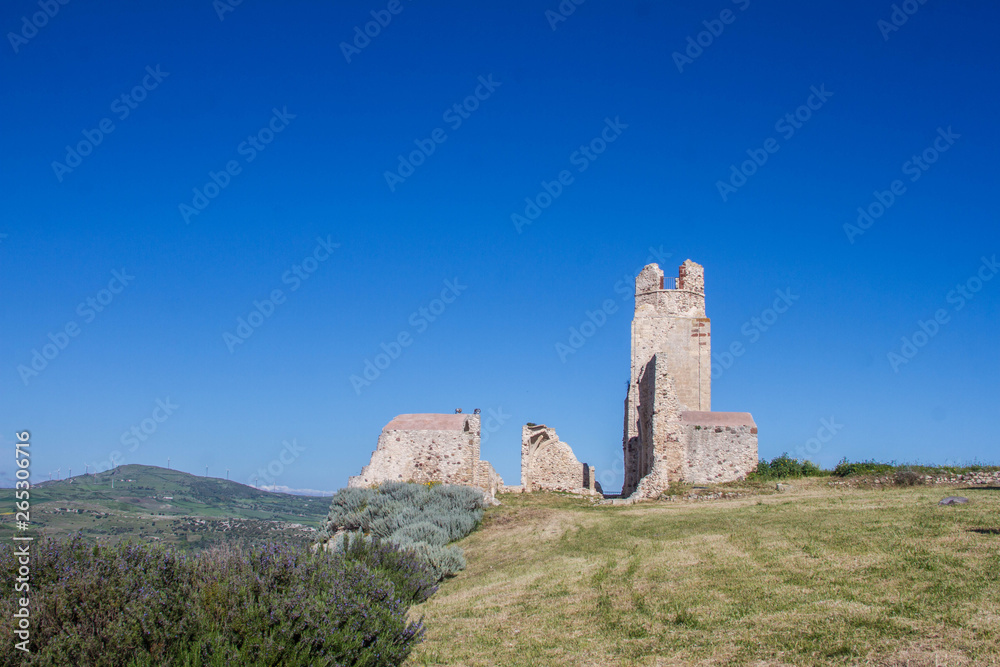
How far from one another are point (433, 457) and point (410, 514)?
18.2ft

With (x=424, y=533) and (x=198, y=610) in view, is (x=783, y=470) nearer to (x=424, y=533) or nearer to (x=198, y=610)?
(x=424, y=533)

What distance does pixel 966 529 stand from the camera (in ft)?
33.7

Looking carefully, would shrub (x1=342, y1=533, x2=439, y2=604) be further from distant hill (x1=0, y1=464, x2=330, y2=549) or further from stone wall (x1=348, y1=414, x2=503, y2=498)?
stone wall (x1=348, y1=414, x2=503, y2=498)

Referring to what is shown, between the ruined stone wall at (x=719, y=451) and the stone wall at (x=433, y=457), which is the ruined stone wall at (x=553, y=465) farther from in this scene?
the ruined stone wall at (x=719, y=451)

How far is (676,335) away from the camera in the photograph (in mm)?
29031

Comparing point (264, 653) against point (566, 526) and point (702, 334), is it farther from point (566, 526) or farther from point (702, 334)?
point (702, 334)

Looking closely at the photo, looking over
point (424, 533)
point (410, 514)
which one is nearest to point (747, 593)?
point (424, 533)

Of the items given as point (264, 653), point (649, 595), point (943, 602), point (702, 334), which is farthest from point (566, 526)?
point (702, 334)

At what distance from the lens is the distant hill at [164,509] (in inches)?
497

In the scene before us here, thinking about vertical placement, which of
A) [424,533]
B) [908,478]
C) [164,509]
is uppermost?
[908,478]

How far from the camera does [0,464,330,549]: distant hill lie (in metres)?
12.6

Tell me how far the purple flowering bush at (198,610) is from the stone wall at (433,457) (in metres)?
16.1

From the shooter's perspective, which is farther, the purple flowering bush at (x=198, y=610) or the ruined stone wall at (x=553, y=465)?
the ruined stone wall at (x=553, y=465)

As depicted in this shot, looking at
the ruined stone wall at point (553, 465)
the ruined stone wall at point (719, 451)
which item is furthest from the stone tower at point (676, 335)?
the ruined stone wall at point (719, 451)
